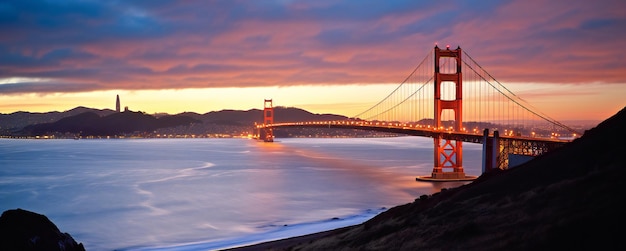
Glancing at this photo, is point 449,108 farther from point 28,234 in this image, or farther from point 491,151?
point 28,234

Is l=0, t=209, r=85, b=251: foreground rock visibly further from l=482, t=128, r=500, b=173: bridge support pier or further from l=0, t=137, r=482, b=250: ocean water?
l=482, t=128, r=500, b=173: bridge support pier

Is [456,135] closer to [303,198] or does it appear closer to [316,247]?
[303,198]

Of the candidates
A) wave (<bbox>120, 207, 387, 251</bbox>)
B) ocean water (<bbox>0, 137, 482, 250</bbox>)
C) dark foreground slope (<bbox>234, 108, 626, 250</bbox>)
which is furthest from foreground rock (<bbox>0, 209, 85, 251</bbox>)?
ocean water (<bbox>0, 137, 482, 250</bbox>)

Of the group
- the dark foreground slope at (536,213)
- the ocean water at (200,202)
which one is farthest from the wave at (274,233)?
the dark foreground slope at (536,213)

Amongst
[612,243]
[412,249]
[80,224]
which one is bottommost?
[80,224]

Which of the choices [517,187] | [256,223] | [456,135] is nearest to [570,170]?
[517,187]

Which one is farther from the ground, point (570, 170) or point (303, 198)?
point (570, 170)
